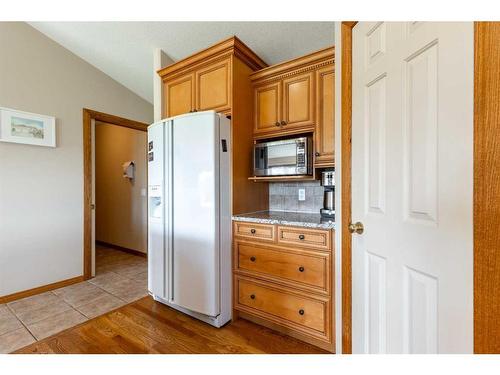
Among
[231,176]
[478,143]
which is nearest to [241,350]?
[231,176]

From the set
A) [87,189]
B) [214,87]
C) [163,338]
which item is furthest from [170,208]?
[87,189]

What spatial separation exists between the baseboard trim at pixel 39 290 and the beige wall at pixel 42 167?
0.15ft

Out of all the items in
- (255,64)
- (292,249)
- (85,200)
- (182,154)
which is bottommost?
(292,249)

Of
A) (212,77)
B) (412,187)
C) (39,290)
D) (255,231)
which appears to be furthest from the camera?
(39,290)

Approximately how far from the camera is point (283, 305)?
175 cm

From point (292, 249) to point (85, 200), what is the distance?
256cm

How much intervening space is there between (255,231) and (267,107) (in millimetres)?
1060

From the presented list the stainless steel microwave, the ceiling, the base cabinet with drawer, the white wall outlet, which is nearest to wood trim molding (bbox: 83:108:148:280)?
the ceiling

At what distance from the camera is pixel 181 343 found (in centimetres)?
169

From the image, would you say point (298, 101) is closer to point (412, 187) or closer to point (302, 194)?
point (302, 194)

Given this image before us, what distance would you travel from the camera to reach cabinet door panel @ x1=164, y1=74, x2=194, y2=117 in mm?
2256

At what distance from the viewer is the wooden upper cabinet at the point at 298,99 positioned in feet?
5.92

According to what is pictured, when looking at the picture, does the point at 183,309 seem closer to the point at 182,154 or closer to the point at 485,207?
the point at 182,154

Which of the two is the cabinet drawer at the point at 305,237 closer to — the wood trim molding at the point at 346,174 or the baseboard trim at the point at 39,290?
the wood trim molding at the point at 346,174
